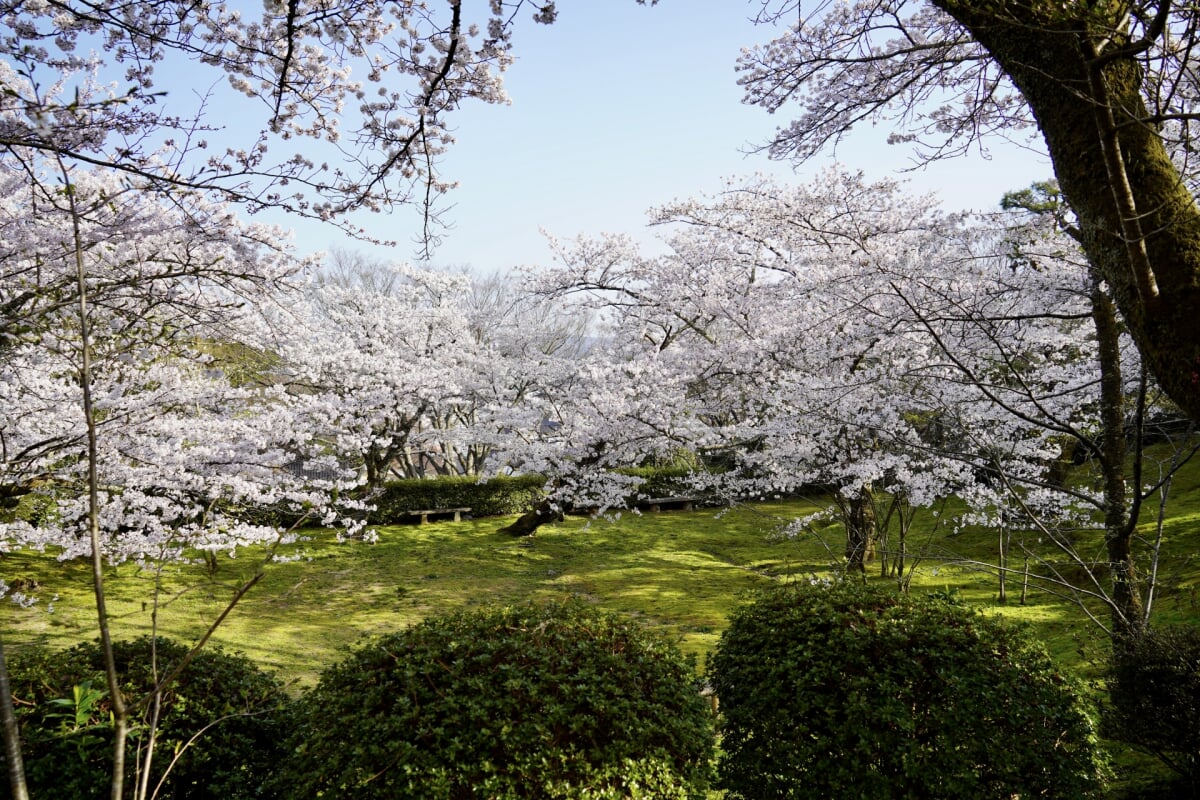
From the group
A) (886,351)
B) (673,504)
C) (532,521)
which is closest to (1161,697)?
(886,351)

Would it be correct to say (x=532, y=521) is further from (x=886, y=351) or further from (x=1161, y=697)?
(x=1161, y=697)

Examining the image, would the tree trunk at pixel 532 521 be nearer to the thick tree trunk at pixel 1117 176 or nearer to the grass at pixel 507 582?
the grass at pixel 507 582

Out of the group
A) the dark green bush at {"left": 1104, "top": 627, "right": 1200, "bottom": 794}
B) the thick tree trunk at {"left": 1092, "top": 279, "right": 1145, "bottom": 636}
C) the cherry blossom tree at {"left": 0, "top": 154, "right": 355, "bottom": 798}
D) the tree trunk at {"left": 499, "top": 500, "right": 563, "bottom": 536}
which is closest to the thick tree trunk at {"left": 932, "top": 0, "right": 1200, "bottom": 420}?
the dark green bush at {"left": 1104, "top": 627, "right": 1200, "bottom": 794}

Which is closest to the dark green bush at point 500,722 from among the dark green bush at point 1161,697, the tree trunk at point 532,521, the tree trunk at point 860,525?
the dark green bush at point 1161,697

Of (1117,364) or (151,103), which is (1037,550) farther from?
(151,103)

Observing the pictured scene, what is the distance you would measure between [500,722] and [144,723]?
1.36 m

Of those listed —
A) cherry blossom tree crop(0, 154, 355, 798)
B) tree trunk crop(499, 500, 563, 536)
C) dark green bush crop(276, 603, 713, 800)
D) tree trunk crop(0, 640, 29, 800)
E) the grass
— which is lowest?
the grass

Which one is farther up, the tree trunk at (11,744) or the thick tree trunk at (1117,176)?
the thick tree trunk at (1117,176)

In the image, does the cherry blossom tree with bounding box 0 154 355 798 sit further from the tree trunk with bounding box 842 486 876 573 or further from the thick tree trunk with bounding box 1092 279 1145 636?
the tree trunk with bounding box 842 486 876 573

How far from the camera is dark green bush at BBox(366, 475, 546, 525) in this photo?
16047 millimetres

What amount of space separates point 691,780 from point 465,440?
45.7 feet

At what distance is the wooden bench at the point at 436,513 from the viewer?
634 inches

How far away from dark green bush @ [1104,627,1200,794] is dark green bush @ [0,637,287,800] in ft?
13.4

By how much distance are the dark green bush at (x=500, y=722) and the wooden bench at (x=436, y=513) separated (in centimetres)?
1318
